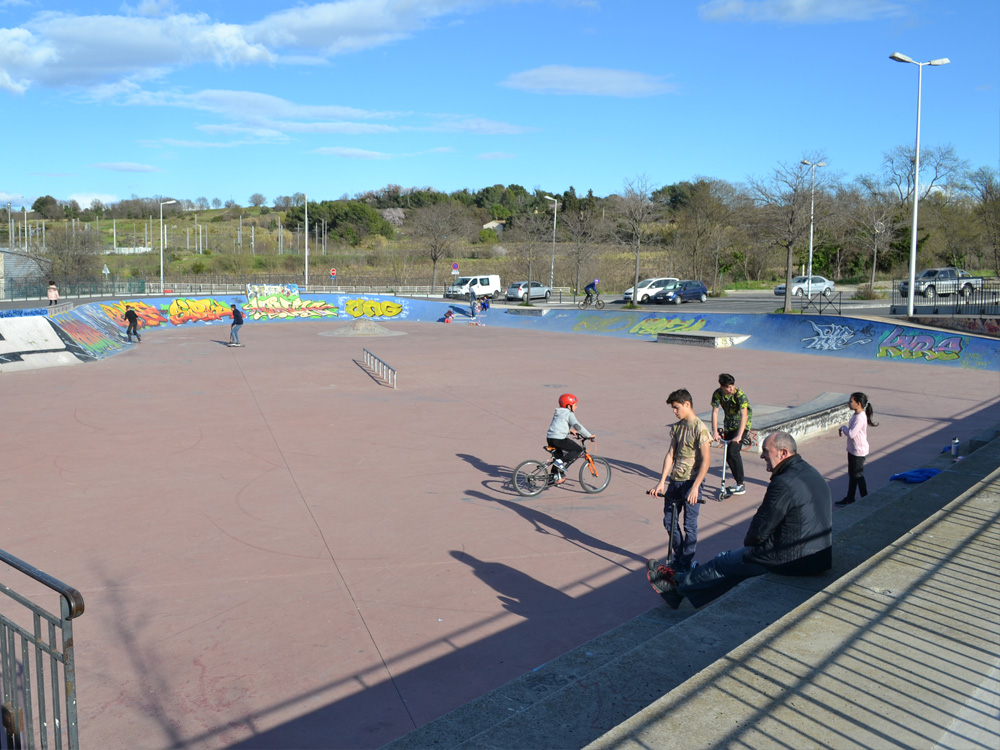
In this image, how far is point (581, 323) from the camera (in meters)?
36.1

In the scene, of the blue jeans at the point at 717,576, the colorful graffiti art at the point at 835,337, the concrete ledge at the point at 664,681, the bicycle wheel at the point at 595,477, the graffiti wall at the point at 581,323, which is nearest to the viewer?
the concrete ledge at the point at 664,681

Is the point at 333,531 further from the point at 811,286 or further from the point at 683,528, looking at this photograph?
the point at 811,286

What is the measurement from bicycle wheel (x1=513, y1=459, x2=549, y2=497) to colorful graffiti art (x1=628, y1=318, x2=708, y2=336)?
23276mm

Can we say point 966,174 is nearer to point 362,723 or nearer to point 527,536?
point 527,536

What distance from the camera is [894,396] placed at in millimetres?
17562

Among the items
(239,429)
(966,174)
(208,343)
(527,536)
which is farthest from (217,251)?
(527,536)

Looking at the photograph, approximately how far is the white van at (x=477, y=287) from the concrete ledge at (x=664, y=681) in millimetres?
45615

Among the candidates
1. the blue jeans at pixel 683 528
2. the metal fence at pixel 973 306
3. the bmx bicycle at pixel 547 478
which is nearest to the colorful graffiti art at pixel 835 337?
the metal fence at pixel 973 306

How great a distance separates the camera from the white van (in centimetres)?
5138

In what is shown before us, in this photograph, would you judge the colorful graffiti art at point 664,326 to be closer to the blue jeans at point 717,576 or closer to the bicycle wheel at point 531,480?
the bicycle wheel at point 531,480

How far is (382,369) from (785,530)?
16.8 metres

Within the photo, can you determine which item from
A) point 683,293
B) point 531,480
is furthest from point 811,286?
point 531,480

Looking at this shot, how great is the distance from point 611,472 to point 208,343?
75.3ft

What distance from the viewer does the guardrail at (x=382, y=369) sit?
18.9 m
